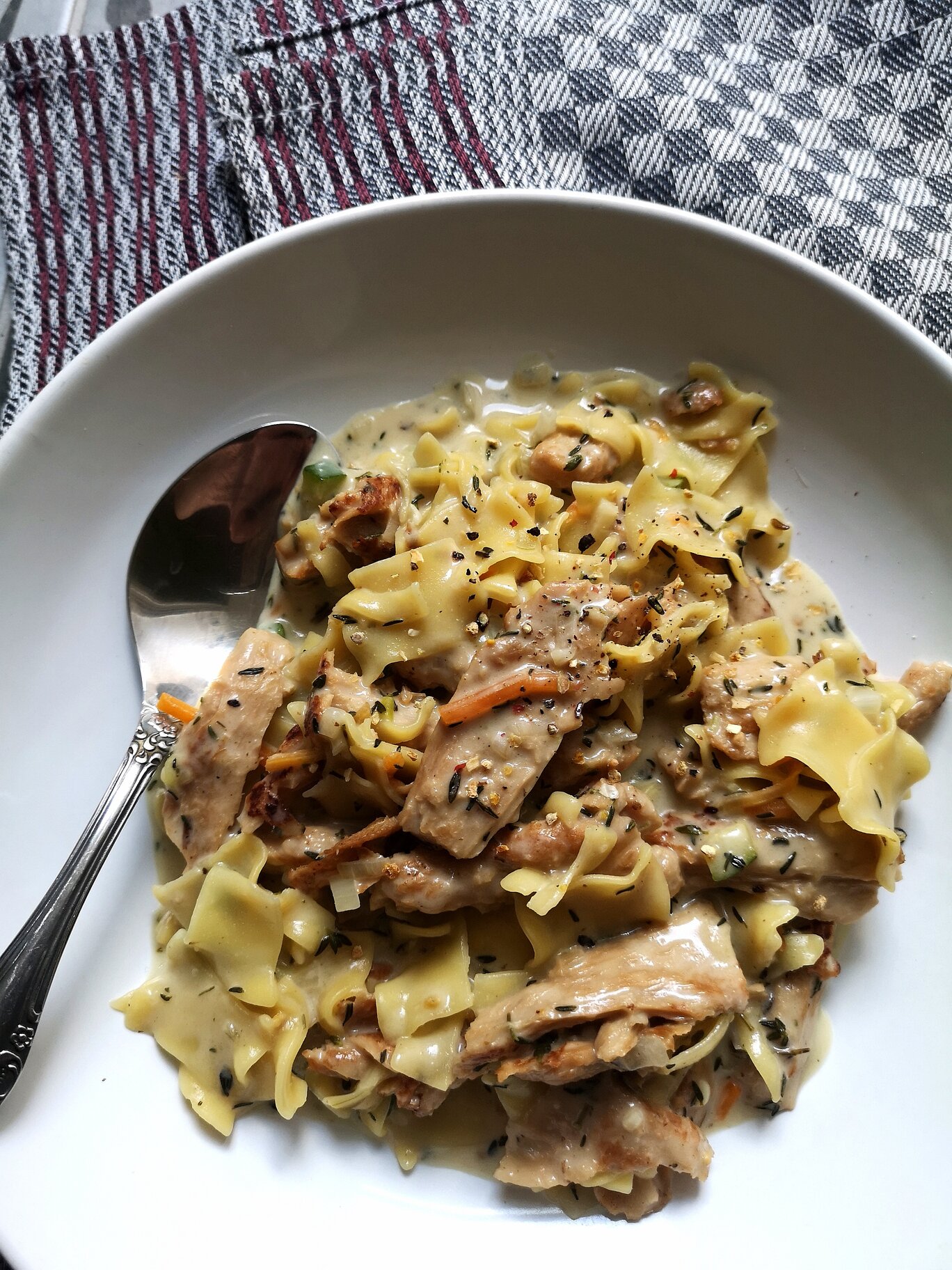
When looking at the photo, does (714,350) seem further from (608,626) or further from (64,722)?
(64,722)

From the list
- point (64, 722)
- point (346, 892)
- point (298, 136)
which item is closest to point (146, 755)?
point (64, 722)

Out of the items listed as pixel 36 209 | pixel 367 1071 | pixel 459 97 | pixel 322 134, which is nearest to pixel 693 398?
pixel 459 97

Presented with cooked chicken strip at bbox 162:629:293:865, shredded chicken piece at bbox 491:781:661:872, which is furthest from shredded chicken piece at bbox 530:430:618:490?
cooked chicken strip at bbox 162:629:293:865

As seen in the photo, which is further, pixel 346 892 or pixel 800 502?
pixel 800 502

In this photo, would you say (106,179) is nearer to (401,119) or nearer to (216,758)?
(401,119)

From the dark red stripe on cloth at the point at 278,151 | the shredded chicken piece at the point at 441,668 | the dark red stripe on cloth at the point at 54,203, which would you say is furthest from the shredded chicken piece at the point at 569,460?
the dark red stripe on cloth at the point at 54,203

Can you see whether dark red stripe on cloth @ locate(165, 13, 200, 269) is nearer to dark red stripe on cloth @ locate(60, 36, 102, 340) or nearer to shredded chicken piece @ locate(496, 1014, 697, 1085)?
dark red stripe on cloth @ locate(60, 36, 102, 340)

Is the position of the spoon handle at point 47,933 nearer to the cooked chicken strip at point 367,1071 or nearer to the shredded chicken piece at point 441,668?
the cooked chicken strip at point 367,1071
